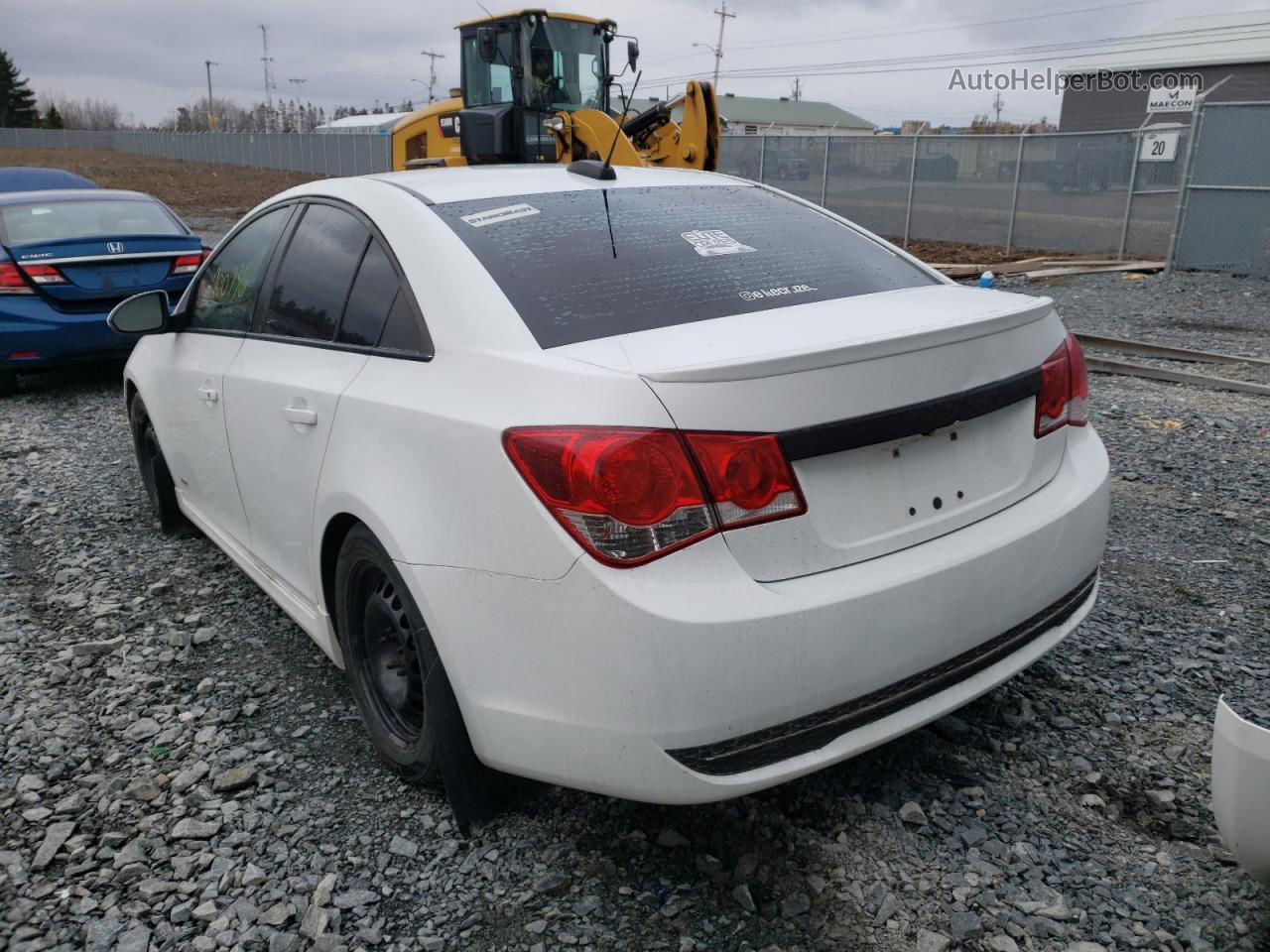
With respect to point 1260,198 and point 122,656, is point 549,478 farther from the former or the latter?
point 1260,198

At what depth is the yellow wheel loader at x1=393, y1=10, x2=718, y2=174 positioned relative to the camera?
11844mm

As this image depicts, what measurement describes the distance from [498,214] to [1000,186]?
17227 millimetres

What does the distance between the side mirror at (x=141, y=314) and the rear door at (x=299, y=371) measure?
797mm

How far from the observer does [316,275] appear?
315cm

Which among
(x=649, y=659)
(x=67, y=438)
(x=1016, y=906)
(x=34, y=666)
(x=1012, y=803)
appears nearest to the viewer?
(x=649, y=659)

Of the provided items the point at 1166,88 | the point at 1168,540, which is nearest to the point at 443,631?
the point at 1168,540

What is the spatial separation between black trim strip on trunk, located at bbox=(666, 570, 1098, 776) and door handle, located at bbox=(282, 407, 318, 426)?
145 centimetres

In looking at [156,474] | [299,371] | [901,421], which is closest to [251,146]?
[156,474]

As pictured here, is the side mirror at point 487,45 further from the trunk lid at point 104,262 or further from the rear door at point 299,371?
the rear door at point 299,371

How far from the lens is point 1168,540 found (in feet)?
14.1

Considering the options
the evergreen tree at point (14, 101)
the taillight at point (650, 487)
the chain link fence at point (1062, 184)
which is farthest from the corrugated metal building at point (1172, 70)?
the evergreen tree at point (14, 101)

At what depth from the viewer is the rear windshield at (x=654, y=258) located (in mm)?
2453

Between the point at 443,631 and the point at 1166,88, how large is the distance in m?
41.1

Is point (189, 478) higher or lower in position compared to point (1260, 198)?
lower
